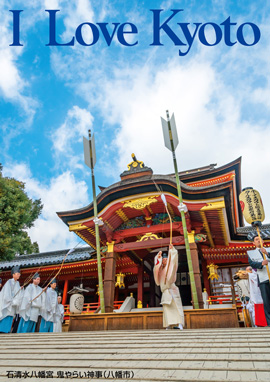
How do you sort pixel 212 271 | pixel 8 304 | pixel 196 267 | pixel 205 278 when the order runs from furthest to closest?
pixel 205 278
pixel 212 271
pixel 196 267
pixel 8 304

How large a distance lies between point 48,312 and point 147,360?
7247mm

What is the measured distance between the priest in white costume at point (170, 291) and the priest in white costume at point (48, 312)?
4.19 meters

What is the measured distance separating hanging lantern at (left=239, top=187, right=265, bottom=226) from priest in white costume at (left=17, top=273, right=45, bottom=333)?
634cm

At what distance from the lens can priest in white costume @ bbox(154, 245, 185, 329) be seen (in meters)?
6.42

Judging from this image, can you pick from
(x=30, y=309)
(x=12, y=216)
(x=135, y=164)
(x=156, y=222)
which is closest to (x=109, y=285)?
(x=30, y=309)

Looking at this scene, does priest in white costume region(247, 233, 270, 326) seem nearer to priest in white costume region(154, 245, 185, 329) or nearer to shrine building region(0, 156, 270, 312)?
priest in white costume region(154, 245, 185, 329)

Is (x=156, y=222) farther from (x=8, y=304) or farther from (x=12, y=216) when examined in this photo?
(x=12, y=216)

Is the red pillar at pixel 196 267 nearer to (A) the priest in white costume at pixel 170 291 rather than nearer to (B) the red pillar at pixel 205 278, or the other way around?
(A) the priest in white costume at pixel 170 291

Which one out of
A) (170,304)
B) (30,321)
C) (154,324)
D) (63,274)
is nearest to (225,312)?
(170,304)

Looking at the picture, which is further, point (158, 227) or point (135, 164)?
point (135, 164)

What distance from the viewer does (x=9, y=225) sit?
12523 mm

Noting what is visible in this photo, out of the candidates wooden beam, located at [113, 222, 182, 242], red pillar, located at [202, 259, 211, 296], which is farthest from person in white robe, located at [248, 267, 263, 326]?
red pillar, located at [202, 259, 211, 296]

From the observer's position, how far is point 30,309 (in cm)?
848

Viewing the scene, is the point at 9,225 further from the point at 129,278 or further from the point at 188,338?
the point at 188,338
